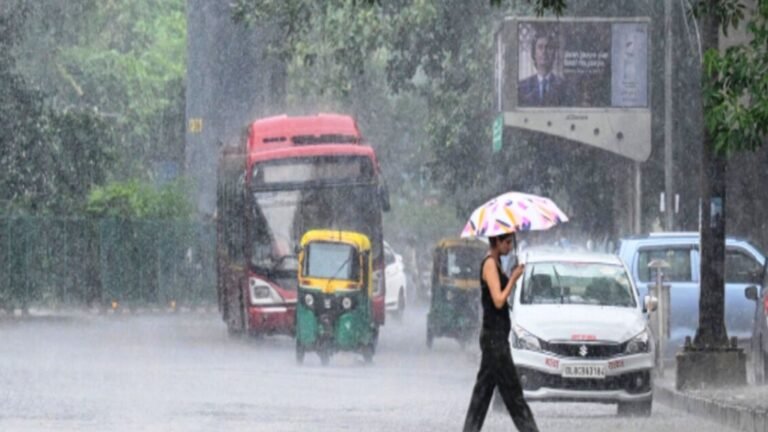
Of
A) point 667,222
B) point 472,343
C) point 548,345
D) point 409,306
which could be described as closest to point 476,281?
point 472,343

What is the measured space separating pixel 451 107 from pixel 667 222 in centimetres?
1230

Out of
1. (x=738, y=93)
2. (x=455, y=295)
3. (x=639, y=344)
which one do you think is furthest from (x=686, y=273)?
(x=738, y=93)

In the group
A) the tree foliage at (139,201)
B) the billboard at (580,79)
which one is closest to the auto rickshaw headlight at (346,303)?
the billboard at (580,79)

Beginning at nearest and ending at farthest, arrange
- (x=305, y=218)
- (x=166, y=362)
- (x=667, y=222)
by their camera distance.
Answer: (x=166, y=362) → (x=667, y=222) → (x=305, y=218)

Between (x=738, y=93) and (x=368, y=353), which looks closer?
(x=738, y=93)

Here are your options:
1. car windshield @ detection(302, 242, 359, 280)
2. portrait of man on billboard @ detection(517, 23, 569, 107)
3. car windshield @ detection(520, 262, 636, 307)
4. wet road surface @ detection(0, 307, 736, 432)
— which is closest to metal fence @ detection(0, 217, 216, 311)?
wet road surface @ detection(0, 307, 736, 432)

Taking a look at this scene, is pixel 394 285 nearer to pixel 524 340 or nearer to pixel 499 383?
pixel 524 340

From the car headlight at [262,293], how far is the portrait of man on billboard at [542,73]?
24.1 feet

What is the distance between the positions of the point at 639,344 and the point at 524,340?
109cm

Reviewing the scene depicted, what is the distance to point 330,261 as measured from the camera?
31.7 metres

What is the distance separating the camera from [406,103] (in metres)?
83.4

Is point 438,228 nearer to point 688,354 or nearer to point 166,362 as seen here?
point 166,362

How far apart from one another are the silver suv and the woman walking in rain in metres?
13.4

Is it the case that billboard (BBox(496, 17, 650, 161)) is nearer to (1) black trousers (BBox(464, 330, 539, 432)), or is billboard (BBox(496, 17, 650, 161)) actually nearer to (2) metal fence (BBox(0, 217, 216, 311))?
(2) metal fence (BBox(0, 217, 216, 311))
